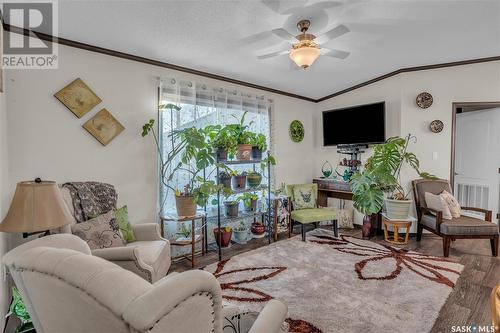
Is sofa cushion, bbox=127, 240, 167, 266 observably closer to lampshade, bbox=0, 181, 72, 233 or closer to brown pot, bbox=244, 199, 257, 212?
lampshade, bbox=0, 181, 72, 233

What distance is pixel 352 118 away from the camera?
14.5 feet

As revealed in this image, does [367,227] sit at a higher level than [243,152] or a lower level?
lower

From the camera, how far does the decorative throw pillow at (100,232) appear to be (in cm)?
204

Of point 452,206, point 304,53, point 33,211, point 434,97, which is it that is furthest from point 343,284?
point 434,97

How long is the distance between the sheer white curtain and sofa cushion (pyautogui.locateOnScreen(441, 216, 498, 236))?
105 inches

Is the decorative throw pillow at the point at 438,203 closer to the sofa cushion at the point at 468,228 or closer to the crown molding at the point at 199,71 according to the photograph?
the sofa cushion at the point at 468,228

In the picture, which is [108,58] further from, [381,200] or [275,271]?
[381,200]

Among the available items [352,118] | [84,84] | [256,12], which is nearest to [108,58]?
[84,84]

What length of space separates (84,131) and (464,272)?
4151 millimetres

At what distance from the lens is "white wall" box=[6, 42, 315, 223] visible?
2301 millimetres

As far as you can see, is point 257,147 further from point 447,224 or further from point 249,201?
point 447,224

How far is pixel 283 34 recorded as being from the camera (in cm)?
257

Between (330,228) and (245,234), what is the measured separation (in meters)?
1.59

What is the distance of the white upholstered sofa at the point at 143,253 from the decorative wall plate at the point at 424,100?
3.93 meters
